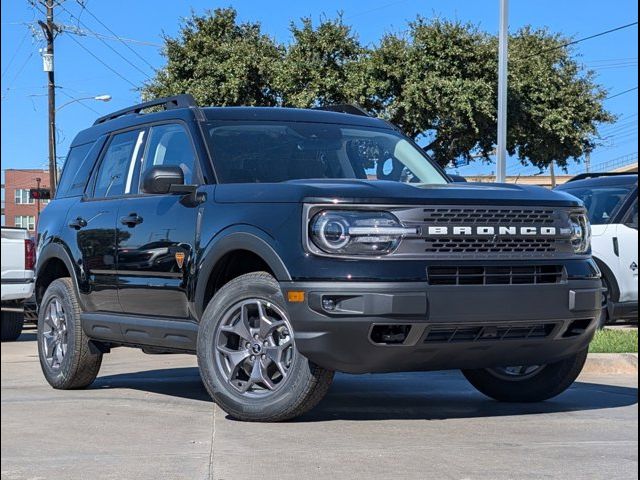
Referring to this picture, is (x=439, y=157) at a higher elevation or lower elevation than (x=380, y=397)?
higher

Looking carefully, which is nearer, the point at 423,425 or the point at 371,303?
the point at 371,303

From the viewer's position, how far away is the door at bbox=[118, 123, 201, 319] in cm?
619

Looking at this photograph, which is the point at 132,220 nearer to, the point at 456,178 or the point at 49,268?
the point at 49,268

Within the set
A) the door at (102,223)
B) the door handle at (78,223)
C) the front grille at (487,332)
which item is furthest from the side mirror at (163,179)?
the front grille at (487,332)

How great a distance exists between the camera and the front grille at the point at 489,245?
17.4 feet

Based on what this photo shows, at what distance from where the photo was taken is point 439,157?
105ft

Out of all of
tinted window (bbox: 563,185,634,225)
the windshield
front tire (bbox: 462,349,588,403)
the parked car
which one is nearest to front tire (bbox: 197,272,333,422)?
the windshield

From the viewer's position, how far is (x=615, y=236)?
11.3 meters

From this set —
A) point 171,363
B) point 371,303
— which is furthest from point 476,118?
point 371,303

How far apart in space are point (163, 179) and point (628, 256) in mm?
6642

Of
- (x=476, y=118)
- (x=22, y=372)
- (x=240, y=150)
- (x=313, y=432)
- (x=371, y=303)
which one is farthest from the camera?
(x=476, y=118)

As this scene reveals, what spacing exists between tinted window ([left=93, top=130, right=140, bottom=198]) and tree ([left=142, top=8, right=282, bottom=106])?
956 inches

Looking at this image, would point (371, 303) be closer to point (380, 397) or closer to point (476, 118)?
point (380, 397)

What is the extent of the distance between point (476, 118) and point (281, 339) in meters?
26.3
